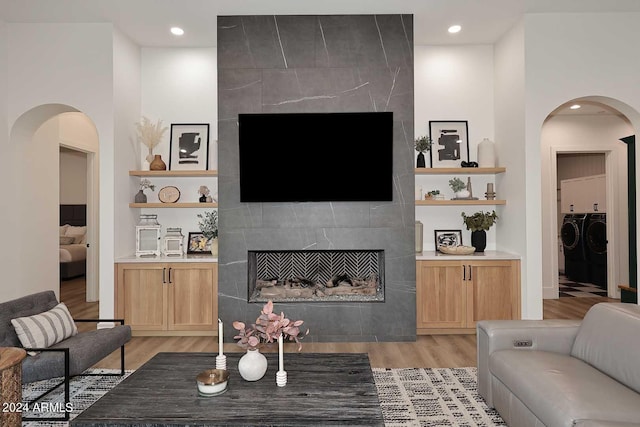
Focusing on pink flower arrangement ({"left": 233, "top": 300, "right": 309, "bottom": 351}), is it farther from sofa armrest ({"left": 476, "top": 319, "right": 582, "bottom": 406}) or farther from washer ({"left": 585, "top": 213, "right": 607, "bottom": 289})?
washer ({"left": 585, "top": 213, "right": 607, "bottom": 289})

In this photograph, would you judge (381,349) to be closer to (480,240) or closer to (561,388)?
(480,240)

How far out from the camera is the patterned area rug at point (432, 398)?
2725 millimetres

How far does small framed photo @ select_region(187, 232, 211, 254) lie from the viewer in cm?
513

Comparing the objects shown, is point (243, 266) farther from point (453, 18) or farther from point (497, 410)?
point (453, 18)

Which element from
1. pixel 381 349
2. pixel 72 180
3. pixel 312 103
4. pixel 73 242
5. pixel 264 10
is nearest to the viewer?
pixel 381 349

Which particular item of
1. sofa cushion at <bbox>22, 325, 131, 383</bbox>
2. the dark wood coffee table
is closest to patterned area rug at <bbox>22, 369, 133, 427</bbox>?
sofa cushion at <bbox>22, 325, 131, 383</bbox>

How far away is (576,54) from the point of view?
444 centimetres

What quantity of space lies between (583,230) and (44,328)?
8.44 meters

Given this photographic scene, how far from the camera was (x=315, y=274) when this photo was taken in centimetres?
480

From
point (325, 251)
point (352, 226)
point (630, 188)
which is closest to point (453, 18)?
point (352, 226)

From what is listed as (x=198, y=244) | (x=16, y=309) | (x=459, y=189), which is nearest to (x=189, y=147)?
(x=198, y=244)

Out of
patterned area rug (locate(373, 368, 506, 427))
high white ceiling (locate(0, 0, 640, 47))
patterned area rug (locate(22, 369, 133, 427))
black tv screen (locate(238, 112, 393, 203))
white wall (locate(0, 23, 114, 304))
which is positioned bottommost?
patterned area rug (locate(373, 368, 506, 427))

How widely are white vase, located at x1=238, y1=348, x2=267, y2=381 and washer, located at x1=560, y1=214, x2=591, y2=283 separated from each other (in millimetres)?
7636

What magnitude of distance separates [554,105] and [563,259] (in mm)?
6370
